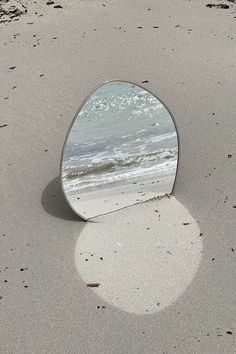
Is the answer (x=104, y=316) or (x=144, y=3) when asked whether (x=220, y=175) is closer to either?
(x=104, y=316)

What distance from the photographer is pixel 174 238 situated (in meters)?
1.82

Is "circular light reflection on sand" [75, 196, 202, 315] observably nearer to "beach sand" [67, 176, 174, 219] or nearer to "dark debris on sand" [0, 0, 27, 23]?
"beach sand" [67, 176, 174, 219]

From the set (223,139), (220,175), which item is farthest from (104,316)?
(223,139)

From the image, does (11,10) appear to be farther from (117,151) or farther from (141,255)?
(141,255)

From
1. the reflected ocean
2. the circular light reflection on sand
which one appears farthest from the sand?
the reflected ocean

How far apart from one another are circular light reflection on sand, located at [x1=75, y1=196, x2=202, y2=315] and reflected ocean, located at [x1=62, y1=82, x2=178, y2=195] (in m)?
0.12

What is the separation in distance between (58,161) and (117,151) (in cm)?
36

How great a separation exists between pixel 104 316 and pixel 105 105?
622mm

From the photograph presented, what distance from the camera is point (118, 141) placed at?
1848mm

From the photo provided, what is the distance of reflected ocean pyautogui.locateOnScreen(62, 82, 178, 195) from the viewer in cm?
178

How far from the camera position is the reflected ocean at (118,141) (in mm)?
1777

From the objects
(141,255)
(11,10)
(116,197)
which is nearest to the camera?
(141,255)

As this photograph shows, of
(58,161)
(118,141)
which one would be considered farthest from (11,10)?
(118,141)

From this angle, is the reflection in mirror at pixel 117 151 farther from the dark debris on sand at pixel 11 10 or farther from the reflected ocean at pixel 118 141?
the dark debris on sand at pixel 11 10
